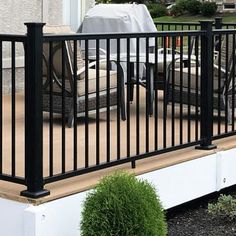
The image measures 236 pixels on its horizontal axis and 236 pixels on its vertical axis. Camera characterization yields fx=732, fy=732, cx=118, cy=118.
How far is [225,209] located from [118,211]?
64.8 inches

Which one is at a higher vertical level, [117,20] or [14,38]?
[117,20]

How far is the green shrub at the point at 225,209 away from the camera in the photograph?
19.6 ft

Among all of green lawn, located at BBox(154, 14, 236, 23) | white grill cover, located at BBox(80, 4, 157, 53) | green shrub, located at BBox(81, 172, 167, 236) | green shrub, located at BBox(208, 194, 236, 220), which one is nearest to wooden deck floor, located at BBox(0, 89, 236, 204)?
green shrub, located at BBox(81, 172, 167, 236)

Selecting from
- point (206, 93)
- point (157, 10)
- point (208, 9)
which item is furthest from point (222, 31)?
point (157, 10)

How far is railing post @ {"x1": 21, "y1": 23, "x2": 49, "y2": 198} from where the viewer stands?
4.53 m

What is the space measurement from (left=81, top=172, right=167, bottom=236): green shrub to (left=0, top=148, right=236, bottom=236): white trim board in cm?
17

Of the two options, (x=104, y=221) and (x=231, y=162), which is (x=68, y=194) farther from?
(x=231, y=162)

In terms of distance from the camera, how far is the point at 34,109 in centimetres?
457

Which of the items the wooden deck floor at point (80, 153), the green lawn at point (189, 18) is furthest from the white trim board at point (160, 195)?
the green lawn at point (189, 18)

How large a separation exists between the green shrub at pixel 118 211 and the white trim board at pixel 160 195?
0.17 metres

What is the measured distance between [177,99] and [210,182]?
4.93 feet

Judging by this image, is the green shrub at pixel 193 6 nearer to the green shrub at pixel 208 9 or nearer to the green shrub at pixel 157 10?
the green shrub at pixel 208 9

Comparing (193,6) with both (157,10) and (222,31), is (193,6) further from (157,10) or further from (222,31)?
(222,31)

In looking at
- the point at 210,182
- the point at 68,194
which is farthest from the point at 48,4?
the point at 68,194
